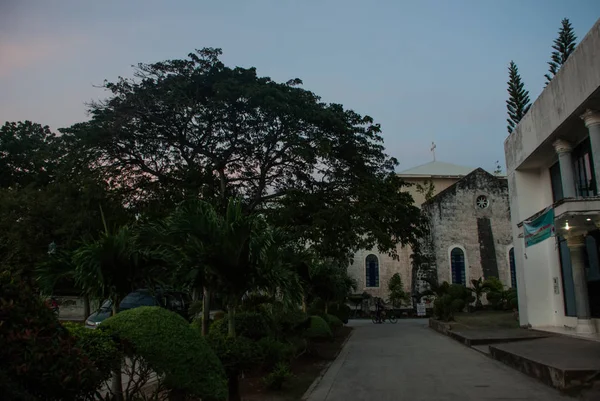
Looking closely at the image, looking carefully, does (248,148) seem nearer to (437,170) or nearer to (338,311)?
(338,311)

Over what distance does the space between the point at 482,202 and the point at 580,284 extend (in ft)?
81.3

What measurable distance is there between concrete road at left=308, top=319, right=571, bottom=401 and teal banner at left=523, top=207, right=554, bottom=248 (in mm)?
3692

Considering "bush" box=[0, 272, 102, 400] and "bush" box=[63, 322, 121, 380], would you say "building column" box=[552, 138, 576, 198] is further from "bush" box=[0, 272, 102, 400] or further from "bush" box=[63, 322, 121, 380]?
"bush" box=[0, 272, 102, 400]

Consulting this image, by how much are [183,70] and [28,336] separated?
1642 centimetres

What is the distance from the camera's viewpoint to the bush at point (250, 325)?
9.56m

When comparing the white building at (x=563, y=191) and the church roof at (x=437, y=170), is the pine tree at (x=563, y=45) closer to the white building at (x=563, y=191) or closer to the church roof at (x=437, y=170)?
the white building at (x=563, y=191)

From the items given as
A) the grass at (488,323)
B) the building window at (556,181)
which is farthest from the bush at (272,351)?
the building window at (556,181)

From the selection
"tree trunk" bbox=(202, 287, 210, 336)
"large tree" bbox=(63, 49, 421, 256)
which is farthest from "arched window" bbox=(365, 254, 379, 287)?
"tree trunk" bbox=(202, 287, 210, 336)

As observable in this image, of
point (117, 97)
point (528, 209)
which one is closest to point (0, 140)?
point (117, 97)

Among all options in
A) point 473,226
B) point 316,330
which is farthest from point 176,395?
point 473,226

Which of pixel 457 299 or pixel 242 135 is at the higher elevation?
pixel 242 135

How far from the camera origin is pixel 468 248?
37.2m

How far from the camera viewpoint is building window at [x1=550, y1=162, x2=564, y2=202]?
1630 cm

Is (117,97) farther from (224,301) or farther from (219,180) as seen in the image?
(224,301)
